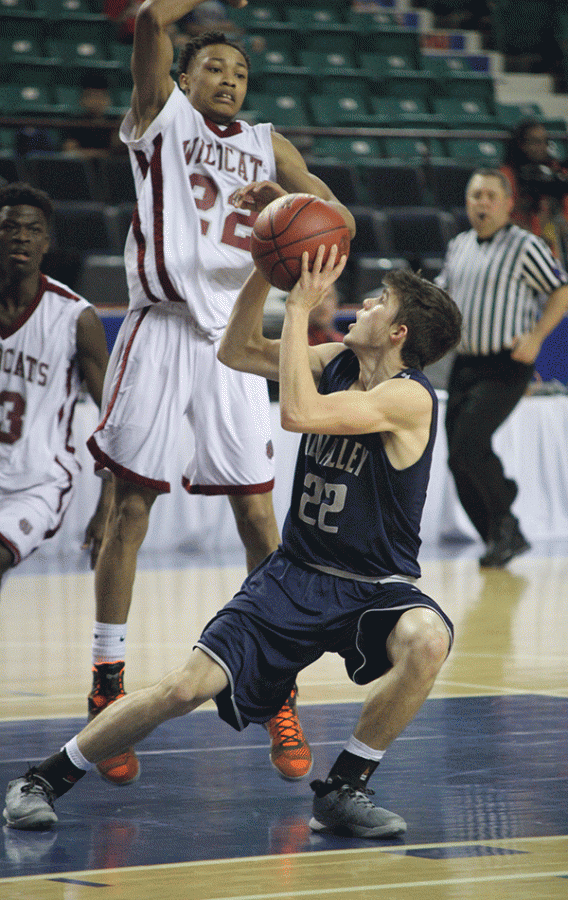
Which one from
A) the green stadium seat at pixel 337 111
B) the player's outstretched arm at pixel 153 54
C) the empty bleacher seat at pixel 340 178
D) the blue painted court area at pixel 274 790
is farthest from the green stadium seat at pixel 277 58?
the blue painted court area at pixel 274 790

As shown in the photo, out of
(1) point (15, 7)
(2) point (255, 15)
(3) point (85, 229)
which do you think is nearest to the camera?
(3) point (85, 229)

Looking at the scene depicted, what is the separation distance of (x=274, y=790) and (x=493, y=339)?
14.8 ft

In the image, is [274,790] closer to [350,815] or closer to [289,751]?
[289,751]

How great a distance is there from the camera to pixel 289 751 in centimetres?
328

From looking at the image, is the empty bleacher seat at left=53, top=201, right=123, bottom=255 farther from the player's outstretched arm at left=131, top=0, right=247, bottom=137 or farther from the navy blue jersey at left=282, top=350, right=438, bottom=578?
the navy blue jersey at left=282, top=350, right=438, bottom=578

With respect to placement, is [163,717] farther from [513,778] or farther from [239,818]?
[513,778]

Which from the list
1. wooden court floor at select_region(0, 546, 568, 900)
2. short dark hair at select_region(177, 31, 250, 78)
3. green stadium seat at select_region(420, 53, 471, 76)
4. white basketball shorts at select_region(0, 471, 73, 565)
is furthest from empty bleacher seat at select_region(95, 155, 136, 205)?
short dark hair at select_region(177, 31, 250, 78)

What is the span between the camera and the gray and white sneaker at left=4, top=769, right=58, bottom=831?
276 cm

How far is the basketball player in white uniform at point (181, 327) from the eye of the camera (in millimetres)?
3631

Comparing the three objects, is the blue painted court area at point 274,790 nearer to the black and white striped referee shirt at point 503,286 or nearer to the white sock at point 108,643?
the white sock at point 108,643

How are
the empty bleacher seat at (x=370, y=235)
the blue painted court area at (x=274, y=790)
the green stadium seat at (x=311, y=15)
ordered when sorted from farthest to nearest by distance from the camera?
the green stadium seat at (x=311, y=15) < the empty bleacher seat at (x=370, y=235) < the blue painted court area at (x=274, y=790)

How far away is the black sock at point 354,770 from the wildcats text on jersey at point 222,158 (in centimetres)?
165

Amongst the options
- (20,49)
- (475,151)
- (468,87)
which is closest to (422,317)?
(20,49)

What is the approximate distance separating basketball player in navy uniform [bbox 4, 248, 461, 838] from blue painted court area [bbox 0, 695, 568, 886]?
0.12m
